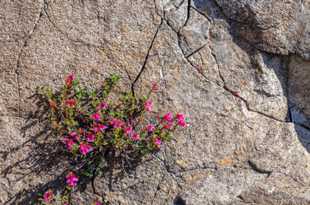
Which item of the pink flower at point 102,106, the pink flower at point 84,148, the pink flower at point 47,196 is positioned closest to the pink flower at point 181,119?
the pink flower at point 102,106

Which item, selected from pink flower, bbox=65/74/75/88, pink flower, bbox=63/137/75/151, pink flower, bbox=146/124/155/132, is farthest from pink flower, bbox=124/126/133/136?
pink flower, bbox=65/74/75/88

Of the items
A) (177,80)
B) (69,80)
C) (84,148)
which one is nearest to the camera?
(84,148)

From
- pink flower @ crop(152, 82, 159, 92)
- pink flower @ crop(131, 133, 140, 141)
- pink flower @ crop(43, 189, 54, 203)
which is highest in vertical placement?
pink flower @ crop(152, 82, 159, 92)

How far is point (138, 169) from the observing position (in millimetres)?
3184

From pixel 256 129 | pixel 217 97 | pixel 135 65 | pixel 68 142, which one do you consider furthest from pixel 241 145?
pixel 68 142

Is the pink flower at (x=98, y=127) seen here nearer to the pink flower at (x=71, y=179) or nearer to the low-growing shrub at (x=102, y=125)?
the low-growing shrub at (x=102, y=125)

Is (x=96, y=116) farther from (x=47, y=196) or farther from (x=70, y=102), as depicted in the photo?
(x=47, y=196)

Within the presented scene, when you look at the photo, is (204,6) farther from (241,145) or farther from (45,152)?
(45,152)

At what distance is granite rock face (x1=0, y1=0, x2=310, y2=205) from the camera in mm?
3137

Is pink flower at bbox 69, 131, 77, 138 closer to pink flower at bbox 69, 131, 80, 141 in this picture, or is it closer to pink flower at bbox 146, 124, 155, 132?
pink flower at bbox 69, 131, 80, 141

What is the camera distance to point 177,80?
125 inches

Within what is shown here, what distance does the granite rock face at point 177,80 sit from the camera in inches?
123

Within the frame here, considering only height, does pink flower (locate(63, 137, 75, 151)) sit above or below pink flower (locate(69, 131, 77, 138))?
below

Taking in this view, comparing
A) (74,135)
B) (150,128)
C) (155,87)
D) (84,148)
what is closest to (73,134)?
(74,135)
